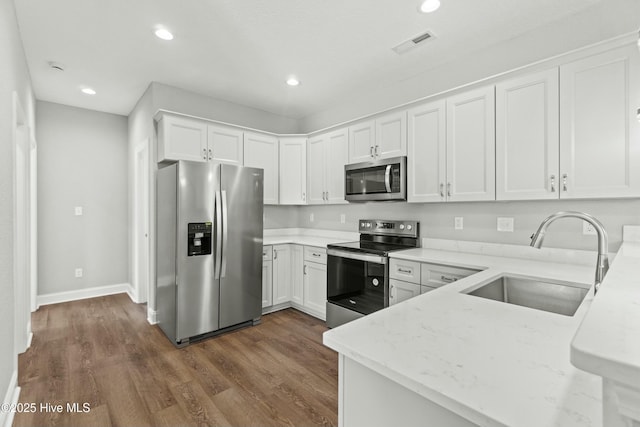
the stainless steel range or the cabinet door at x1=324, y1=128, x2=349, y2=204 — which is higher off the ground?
the cabinet door at x1=324, y1=128, x2=349, y2=204

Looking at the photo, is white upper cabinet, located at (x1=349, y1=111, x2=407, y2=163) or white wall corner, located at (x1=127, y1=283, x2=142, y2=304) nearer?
white upper cabinet, located at (x1=349, y1=111, x2=407, y2=163)

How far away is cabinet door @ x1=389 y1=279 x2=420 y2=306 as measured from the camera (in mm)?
2513

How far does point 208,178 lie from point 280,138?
1.48 meters

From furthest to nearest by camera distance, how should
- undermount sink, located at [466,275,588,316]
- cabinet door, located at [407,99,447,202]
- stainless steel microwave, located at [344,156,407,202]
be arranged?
stainless steel microwave, located at [344,156,407,202]
cabinet door, located at [407,99,447,202]
undermount sink, located at [466,275,588,316]

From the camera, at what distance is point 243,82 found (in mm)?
3438

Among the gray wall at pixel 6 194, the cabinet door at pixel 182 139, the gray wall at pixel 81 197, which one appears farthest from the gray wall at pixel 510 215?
the gray wall at pixel 81 197

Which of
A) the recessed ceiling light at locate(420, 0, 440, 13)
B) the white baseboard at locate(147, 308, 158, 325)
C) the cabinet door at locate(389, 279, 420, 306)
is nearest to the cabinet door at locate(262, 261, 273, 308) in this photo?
the white baseboard at locate(147, 308, 158, 325)

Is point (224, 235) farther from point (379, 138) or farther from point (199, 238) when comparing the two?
point (379, 138)

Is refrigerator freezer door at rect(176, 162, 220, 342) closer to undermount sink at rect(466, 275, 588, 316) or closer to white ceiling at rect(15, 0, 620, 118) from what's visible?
white ceiling at rect(15, 0, 620, 118)

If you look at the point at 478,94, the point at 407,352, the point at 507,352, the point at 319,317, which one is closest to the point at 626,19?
the point at 478,94

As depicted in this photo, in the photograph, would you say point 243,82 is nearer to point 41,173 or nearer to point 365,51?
point 365,51

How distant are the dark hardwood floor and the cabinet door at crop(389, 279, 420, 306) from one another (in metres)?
0.74

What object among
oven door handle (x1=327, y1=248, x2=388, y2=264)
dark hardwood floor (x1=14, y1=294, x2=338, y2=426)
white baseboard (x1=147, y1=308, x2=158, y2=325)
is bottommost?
dark hardwood floor (x1=14, y1=294, x2=338, y2=426)

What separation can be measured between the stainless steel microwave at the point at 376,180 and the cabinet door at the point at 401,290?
84 cm
